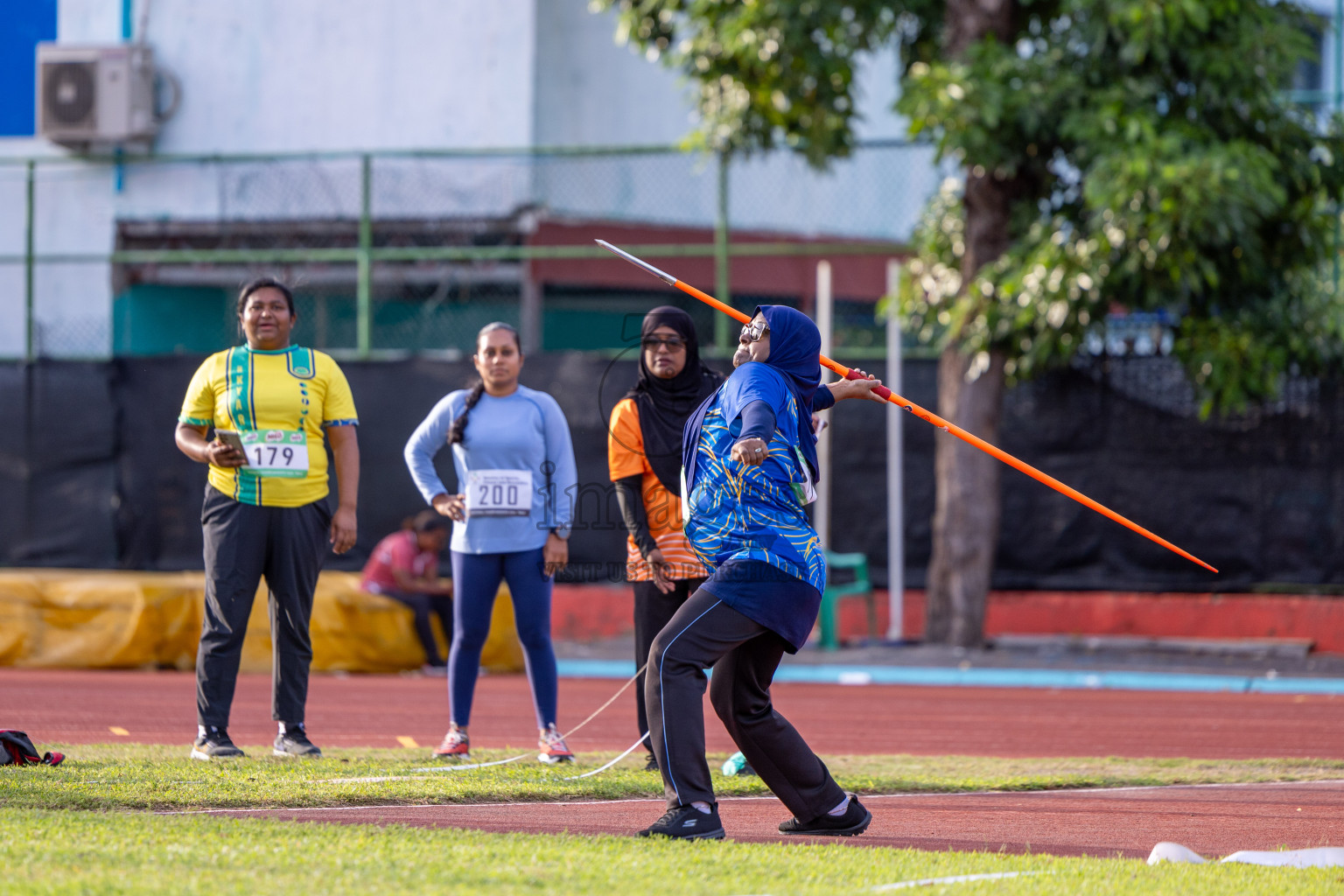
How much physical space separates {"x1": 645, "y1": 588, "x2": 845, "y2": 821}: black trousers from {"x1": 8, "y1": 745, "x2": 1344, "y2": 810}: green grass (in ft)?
3.50

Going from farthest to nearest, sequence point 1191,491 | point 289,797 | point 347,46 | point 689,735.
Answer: point 347,46 → point 1191,491 → point 289,797 → point 689,735

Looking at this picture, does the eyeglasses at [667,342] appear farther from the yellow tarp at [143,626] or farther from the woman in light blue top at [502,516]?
the yellow tarp at [143,626]

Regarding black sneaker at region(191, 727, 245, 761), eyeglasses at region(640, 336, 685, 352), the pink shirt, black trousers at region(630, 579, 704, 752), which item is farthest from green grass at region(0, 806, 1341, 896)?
the pink shirt

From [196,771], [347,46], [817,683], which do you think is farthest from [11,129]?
[196,771]

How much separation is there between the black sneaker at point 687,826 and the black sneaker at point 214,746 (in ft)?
8.07

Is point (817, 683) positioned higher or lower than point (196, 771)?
lower

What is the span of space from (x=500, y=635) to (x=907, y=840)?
7.66m

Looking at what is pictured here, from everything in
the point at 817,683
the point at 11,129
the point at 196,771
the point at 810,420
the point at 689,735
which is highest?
the point at 11,129

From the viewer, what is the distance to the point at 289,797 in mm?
5840

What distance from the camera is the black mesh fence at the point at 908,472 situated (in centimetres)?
1391

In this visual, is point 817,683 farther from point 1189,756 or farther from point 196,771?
point 196,771

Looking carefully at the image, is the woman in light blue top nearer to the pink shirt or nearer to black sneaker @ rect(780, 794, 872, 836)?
black sneaker @ rect(780, 794, 872, 836)

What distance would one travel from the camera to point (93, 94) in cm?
1925

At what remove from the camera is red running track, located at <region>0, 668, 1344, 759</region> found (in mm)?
8664
